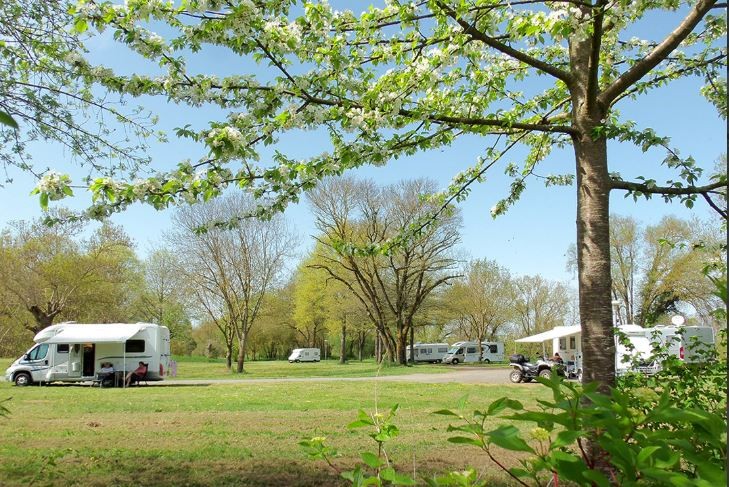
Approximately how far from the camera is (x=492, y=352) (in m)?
49.8

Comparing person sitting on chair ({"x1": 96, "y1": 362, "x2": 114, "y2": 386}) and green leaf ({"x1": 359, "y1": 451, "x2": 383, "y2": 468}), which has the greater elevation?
green leaf ({"x1": 359, "y1": 451, "x2": 383, "y2": 468})

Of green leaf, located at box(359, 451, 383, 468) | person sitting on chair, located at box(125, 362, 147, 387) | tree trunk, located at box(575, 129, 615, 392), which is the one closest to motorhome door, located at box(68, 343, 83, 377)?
person sitting on chair, located at box(125, 362, 147, 387)

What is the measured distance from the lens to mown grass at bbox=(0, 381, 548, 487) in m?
5.58

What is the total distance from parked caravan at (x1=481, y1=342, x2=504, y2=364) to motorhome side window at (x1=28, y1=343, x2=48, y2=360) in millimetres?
34951

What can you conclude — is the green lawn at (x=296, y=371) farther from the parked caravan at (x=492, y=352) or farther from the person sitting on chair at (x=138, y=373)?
the parked caravan at (x=492, y=352)

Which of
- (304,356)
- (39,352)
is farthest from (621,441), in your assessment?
(304,356)

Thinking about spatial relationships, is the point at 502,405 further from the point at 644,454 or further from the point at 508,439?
the point at 644,454

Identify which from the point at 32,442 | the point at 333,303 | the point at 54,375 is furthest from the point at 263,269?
the point at 32,442

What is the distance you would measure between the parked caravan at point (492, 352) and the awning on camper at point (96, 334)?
33.0m

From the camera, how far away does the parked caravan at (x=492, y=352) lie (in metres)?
49.2

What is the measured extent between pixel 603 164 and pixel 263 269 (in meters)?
30.5

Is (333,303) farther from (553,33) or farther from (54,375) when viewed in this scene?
(553,33)

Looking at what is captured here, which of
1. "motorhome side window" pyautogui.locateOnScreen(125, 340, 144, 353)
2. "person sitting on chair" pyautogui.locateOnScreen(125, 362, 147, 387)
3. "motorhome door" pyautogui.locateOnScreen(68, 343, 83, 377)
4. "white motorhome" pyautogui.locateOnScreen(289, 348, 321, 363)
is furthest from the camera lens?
"white motorhome" pyautogui.locateOnScreen(289, 348, 321, 363)

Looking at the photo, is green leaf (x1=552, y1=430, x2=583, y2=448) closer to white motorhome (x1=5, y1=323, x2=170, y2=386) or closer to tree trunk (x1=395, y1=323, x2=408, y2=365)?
white motorhome (x1=5, y1=323, x2=170, y2=386)
